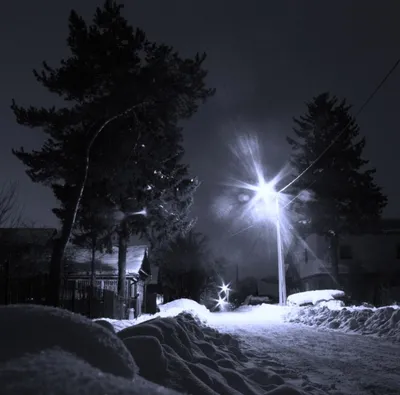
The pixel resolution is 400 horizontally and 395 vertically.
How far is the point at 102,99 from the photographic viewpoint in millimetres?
16234

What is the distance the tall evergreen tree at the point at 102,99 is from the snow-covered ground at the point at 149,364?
29.5 feet

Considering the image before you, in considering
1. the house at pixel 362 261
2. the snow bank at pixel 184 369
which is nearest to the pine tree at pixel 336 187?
the house at pixel 362 261

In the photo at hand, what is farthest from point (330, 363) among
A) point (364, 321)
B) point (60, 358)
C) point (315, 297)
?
point (315, 297)

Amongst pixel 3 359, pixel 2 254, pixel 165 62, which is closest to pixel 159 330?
pixel 3 359

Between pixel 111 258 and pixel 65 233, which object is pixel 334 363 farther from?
pixel 111 258

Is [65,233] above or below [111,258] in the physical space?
below

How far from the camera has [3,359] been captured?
263 cm

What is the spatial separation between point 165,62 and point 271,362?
38.2ft

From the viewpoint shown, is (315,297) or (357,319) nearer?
(357,319)

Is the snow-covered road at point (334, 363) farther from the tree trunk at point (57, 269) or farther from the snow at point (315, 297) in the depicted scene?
the snow at point (315, 297)

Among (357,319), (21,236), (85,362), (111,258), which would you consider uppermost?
(21,236)

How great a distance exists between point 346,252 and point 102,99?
135ft

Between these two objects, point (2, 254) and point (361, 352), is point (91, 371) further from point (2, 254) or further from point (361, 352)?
point (2, 254)

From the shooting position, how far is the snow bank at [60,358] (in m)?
2.22
